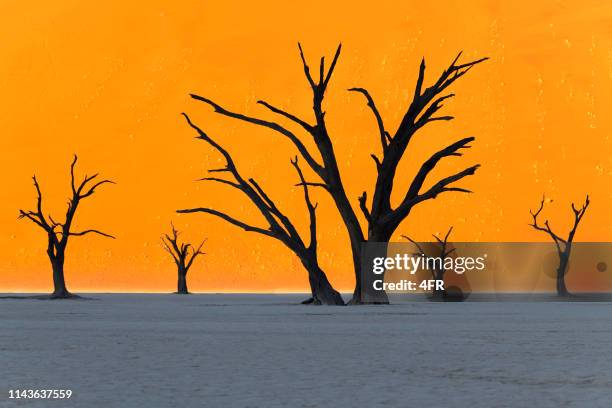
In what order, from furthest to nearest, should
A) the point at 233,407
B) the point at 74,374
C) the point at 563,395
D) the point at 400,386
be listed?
the point at 74,374
the point at 400,386
the point at 563,395
the point at 233,407

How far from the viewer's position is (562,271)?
72.9 metres

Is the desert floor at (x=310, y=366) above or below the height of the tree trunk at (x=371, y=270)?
below

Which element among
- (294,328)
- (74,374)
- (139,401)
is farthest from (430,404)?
(294,328)

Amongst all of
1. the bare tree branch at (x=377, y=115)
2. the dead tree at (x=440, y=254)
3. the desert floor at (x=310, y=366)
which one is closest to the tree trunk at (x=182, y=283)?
the dead tree at (x=440, y=254)

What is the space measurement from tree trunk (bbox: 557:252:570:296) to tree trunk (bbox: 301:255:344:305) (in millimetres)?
28610

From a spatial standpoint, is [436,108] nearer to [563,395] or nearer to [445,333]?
[445,333]

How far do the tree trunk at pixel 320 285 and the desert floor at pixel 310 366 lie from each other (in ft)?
66.7

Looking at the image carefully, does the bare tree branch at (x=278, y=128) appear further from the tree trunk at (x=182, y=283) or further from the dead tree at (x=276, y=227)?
the tree trunk at (x=182, y=283)

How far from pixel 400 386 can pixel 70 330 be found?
44.4ft

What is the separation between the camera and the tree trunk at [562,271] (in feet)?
238

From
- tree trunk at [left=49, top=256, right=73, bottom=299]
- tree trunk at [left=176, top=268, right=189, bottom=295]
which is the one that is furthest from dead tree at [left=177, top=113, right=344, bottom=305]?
tree trunk at [left=176, top=268, right=189, bottom=295]

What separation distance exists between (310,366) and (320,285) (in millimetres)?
32063

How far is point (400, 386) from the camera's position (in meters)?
12.2

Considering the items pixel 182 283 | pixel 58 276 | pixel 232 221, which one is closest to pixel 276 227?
pixel 232 221
